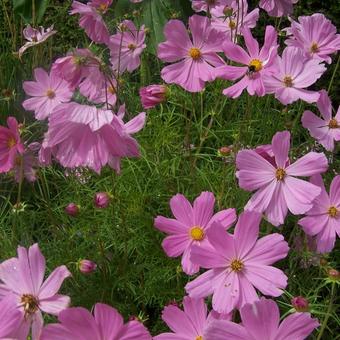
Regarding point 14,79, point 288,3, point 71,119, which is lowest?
point 14,79

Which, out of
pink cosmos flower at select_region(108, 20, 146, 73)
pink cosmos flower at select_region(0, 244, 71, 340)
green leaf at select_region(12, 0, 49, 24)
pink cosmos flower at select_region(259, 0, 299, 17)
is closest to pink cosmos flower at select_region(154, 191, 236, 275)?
pink cosmos flower at select_region(0, 244, 71, 340)

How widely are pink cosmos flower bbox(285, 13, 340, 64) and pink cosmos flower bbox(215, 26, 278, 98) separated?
9 cm

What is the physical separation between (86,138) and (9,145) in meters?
0.14

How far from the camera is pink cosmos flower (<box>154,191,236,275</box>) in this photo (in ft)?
3.17

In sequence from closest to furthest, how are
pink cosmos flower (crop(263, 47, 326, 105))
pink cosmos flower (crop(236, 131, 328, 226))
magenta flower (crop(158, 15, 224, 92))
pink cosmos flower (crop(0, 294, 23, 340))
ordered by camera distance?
pink cosmos flower (crop(0, 294, 23, 340)) → pink cosmos flower (crop(236, 131, 328, 226)) → pink cosmos flower (crop(263, 47, 326, 105)) → magenta flower (crop(158, 15, 224, 92))

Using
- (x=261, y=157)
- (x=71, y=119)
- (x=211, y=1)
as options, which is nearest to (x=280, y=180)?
(x=261, y=157)

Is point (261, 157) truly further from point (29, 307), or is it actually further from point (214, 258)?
point (29, 307)

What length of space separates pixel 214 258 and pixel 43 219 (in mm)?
670

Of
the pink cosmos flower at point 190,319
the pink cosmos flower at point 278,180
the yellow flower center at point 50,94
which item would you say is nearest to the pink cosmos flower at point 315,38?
the pink cosmos flower at point 278,180

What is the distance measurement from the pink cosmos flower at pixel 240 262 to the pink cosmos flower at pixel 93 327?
135mm

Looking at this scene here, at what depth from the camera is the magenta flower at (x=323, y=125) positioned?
111 cm

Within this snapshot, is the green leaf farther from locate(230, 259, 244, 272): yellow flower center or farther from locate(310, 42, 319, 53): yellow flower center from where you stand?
locate(230, 259, 244, 272): yellow flower center

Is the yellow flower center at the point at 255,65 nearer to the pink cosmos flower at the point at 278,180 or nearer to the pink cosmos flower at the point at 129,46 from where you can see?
the pink cosmos flower at the point at 278,180

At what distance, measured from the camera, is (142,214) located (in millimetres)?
1316
